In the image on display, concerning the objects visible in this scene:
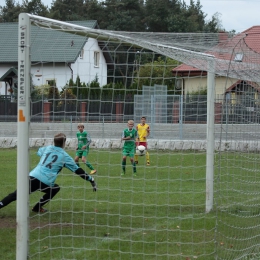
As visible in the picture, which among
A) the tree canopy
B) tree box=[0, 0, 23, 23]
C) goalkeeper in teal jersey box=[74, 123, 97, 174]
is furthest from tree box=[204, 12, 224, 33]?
goalkeeper in teal jersey box=[74, 123, 97, 174]

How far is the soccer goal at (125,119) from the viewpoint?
6.48 meters

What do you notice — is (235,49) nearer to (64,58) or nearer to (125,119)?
(64,58)

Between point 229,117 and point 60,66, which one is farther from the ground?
point 60,66

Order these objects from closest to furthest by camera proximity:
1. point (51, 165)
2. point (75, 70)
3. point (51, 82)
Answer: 1. point (75, 70)
2. point (51, 82)
3. point (51, 165)

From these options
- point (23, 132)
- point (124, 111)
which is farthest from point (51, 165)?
point (23, 132)

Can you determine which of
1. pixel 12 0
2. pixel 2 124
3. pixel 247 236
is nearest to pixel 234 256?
pixel 247 236

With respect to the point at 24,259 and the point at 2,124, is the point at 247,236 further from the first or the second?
the point at 2,124

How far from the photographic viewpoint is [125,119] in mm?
11453

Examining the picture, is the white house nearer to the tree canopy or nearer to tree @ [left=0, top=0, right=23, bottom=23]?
the tree canopy

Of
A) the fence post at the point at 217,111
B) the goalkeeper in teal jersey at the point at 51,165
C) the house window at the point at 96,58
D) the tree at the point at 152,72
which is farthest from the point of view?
the fence post at the point at 217,111

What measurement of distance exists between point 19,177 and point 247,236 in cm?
379

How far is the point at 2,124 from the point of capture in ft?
80.7

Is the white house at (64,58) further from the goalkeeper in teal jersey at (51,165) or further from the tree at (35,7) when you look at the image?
the tree at (35,7)

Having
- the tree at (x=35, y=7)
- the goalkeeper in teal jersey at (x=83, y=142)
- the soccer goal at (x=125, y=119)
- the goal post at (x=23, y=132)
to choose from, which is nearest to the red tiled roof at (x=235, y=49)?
the soccer goal at (x=125, y=119)
